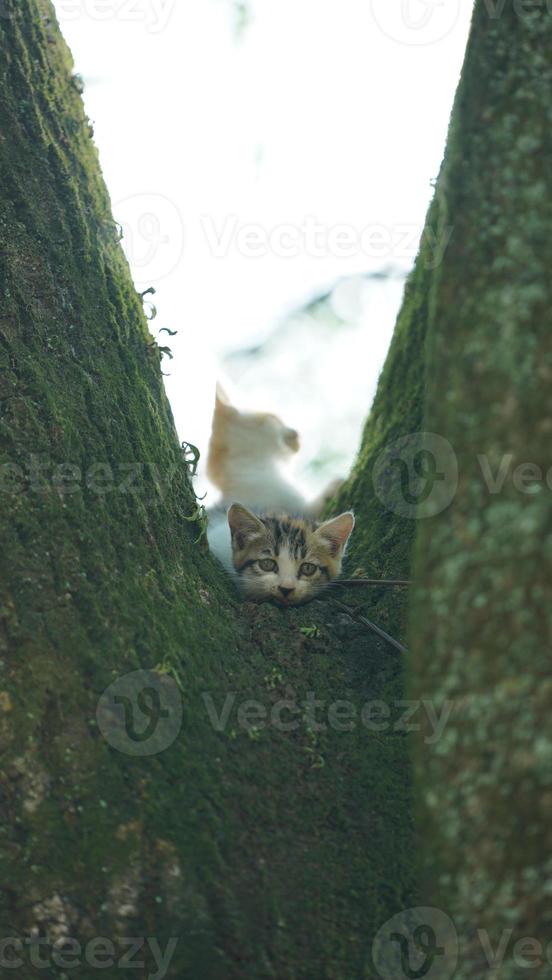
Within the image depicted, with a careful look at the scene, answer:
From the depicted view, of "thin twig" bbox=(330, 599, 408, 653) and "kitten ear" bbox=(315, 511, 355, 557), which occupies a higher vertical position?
"kitten ear" bbox=(315, 511, 355, 557)

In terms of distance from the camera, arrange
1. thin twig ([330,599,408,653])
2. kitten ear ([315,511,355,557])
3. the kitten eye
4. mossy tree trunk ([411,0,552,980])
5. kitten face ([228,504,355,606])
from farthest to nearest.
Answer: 1. the kitten eye
2. kitten face ([228,504,355,606])
3. kitten ear ([315,511,355,557])
4. thin twig ([330,599,408,653])
5. mossy tree trunk ([411,0,552,980])

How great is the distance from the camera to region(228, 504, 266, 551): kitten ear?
4203 millimetres

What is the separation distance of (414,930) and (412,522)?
1302 millimetres

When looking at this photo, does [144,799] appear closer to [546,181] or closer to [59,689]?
[59,689]

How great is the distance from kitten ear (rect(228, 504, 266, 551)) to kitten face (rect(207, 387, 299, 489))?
1513 mm

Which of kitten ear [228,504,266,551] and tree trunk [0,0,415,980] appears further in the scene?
kitten ear [228,504,266,551]

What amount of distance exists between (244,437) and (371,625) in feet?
11.3

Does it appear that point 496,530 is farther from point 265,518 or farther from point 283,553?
point 265,518

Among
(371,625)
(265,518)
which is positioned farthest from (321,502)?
(371,625)

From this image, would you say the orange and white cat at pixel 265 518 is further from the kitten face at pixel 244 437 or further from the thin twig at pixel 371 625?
the thin twig at pixel 371 625

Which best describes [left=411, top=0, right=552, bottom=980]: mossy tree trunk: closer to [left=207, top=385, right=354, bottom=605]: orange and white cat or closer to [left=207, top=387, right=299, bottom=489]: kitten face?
[left=207, top=385, right=354, bottom=605]: orange and white cat

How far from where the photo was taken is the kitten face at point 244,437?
5.86 m

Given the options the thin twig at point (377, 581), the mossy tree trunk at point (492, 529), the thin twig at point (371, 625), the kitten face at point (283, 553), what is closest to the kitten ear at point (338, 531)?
the kitten face at point (283, 553)

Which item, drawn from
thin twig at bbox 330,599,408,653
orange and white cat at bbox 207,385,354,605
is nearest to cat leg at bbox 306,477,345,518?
orange and white cat at bbox 207,385,354,605
